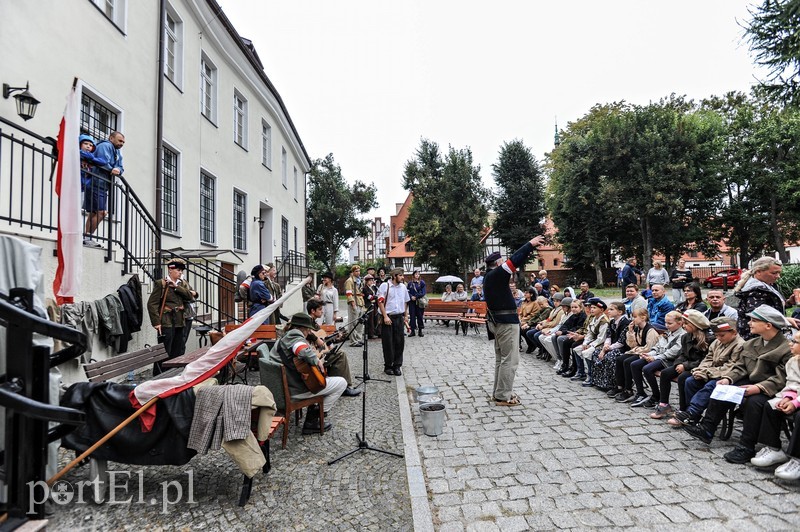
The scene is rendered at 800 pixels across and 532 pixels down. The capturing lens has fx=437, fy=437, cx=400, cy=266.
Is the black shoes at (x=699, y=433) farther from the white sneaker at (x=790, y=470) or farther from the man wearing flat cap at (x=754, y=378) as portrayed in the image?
the white sneaker at (x=790, y=470)

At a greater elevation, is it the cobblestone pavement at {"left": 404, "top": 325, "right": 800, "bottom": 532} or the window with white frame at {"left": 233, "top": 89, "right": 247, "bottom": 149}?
the window with white frame at {"left": 233, "top": 89, "right": 247, "bottom": 149}

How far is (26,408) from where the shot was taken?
245cm

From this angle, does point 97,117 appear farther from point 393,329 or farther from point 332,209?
point 332,209

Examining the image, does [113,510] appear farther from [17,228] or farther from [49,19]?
[49,19]

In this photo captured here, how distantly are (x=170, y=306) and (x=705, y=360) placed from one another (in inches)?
289

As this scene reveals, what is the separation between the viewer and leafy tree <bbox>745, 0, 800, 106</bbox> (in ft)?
31.8

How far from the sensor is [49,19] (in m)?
7.38

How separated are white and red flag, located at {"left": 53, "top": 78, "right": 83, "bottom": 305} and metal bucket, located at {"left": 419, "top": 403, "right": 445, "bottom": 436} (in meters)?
3.83

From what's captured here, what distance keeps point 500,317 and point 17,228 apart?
7.00 metres

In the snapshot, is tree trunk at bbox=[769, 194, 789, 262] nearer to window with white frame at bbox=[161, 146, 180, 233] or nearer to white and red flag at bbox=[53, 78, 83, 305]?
window with white frame at bbox=[161, 146, 180, 233]

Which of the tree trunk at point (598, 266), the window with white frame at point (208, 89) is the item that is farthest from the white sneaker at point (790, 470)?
the tree trunk at point (598, 266)

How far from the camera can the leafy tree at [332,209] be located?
156 feet

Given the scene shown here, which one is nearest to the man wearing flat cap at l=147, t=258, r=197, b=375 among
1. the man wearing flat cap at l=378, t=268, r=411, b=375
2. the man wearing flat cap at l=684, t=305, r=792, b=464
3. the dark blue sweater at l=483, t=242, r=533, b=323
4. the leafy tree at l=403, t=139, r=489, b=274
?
the man wearing flat cap at l=378, t=268, r=411, b=375

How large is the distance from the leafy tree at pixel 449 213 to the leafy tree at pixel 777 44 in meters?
29.7
